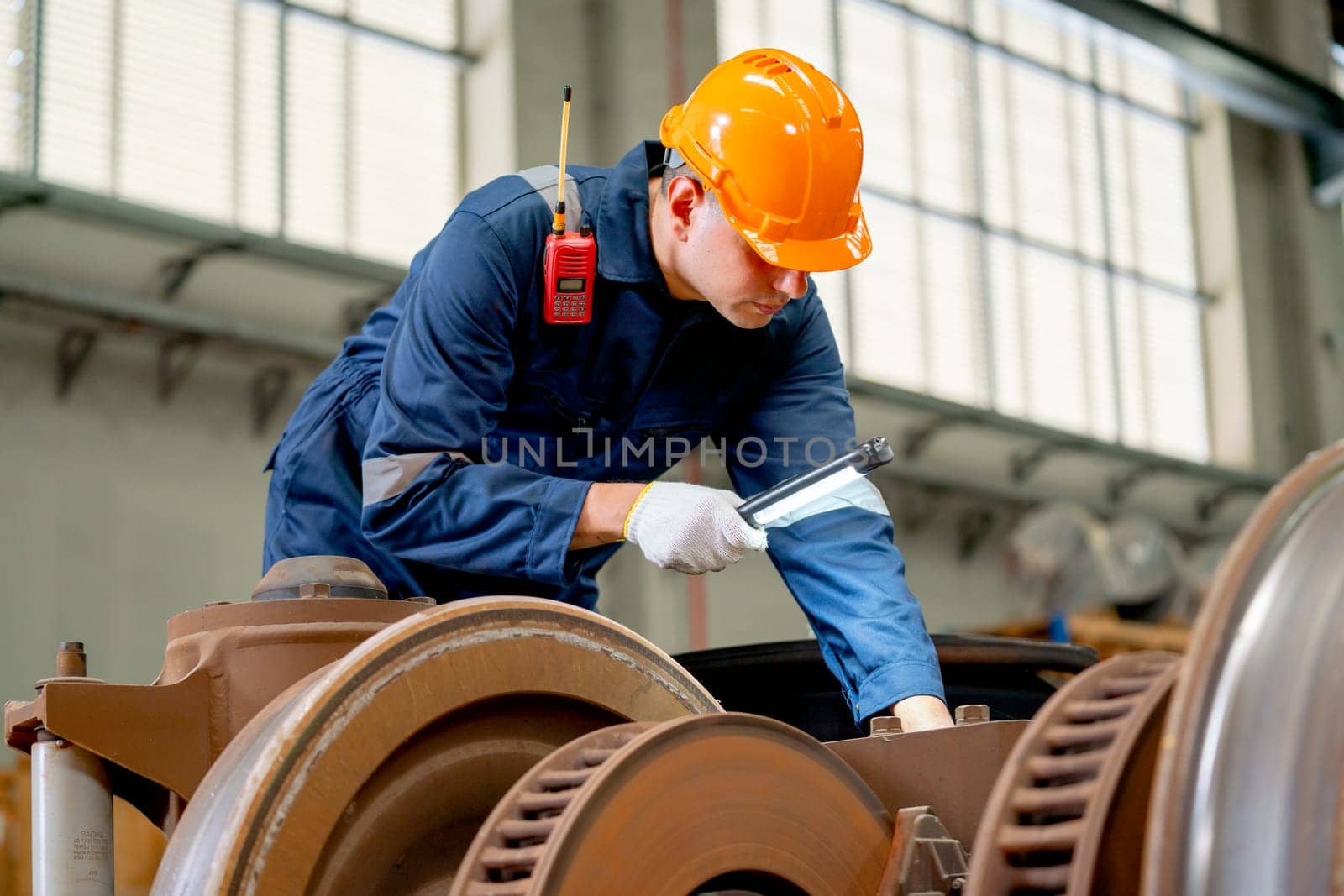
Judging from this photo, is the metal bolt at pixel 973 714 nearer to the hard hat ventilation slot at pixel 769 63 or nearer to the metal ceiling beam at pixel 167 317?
the hard hat ventilation slot at pixel 769 63

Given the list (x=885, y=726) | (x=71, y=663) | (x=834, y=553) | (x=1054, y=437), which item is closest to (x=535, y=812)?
(x=885, y=726)

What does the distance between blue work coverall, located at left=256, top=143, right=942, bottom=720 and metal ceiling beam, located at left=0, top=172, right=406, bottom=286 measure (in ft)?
13.3

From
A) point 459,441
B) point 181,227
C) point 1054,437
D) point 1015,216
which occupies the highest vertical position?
point 1015,216

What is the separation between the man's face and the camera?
2166mm

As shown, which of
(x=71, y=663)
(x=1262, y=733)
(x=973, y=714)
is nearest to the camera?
(x=1262, y=733)

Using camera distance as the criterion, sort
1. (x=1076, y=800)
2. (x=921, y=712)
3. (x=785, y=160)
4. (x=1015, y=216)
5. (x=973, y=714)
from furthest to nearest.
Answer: (x=1015, y=216) → (x=785, y=160) → (x=921, y=712) → (x=973, y=714) → (x=1076, y=800)

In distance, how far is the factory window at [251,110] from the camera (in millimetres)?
6348

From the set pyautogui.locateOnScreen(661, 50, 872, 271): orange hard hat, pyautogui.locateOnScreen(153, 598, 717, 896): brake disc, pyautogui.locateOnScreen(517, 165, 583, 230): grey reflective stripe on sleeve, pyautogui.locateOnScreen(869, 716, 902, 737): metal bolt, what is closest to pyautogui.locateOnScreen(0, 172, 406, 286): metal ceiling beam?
pyautogui.locateOnScreen(517, 165, 583, 230): grey reflective stripe on sleeve

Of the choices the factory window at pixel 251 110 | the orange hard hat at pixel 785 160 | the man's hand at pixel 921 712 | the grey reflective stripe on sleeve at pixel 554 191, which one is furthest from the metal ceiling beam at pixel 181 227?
the man's hand at pixel 921 712

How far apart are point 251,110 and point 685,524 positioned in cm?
549

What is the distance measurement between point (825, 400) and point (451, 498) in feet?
2.45

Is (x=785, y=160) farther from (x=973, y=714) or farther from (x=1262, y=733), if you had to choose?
(x=1262, y=733)

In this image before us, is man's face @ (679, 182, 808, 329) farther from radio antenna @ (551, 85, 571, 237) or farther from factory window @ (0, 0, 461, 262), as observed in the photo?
factory window @ (0, 0, 461, 262)

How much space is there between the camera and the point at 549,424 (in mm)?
2342
